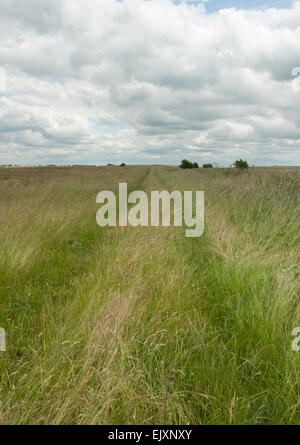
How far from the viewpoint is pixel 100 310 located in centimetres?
266

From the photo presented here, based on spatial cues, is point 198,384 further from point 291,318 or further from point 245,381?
point 291,318

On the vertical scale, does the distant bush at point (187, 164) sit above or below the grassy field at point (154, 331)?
above

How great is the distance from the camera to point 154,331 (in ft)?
8.50

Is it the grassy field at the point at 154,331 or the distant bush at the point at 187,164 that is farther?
the distant bush at the point at 187,164

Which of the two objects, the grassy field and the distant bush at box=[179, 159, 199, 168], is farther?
the distant bush at box=[179, 159, 199, 168]

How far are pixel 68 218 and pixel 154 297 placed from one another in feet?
15.8

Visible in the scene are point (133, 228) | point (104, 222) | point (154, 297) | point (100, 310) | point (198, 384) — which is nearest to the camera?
point (198, 384)

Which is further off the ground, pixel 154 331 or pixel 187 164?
pixel 187 164

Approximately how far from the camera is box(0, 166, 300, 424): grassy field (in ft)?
5.86

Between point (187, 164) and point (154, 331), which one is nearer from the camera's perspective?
point (154, 331)

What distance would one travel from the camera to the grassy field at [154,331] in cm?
179

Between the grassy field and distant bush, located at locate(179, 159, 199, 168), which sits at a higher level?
distant bush, located at locate(179, 159, 199, 168)
